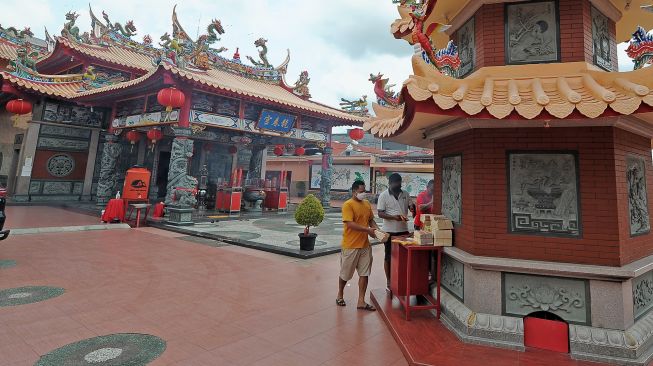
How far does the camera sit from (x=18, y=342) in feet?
9.43

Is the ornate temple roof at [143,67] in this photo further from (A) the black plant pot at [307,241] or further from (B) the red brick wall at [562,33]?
(B) the red brick wall at [562,33]

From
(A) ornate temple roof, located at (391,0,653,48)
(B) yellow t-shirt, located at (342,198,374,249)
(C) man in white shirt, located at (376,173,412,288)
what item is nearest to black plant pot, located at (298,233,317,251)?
(C) man in white shirt, located at (376,173,412,288)

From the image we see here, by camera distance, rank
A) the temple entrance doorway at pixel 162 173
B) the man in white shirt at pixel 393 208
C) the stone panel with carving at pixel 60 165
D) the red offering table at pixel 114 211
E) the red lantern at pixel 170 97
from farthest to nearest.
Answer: the temple entrance doorway at pixel 162 173, the stone panel with carving at pixel 60 165, the red offering table at pixel 114 211, the red lantern at pixel 170 97, the man in white shirt at pixel 393 208

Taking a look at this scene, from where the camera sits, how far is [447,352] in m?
2.88

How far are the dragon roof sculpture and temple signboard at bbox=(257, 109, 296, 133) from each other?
10926 millimetres

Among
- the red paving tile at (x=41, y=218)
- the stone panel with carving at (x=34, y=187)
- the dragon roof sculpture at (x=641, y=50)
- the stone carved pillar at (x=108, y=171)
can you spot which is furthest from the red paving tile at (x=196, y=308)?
the stone panel with carving at (x=34, y=187)

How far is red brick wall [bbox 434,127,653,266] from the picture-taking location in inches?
114

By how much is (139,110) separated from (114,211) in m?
4.31

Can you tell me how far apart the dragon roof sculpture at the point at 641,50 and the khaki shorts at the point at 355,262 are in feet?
12.4

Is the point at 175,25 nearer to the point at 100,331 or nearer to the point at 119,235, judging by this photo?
the point at 119,235

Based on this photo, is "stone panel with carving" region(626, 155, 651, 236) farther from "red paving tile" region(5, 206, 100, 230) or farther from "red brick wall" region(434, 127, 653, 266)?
"red paving tile" region(5, 206, 100, 230)

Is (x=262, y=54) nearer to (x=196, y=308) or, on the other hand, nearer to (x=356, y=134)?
(x=356, y=134)

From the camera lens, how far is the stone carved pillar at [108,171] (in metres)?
13.0

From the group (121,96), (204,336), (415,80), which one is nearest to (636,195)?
(415,80)
